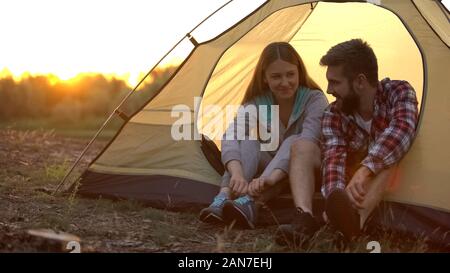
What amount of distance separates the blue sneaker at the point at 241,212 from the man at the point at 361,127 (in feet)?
1.09

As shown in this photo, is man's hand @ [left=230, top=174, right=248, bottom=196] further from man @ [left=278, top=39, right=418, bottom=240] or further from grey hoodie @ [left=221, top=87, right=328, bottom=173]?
man @ [left=278, top=39, right=418, bottom=240]

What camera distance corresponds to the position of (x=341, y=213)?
3.19 metres

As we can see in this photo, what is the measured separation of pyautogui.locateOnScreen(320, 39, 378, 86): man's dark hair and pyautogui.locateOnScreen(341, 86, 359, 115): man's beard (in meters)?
0.09

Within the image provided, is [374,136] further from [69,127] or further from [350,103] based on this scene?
[69,127]

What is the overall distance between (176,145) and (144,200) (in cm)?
44

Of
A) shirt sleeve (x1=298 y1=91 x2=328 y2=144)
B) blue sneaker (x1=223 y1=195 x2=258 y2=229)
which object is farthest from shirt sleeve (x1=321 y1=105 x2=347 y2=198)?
blue sneaker (x1=223 y1=195 x2=258 y2=229)

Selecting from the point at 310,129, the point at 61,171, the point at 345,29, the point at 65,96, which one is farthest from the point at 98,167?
the point at 65,96

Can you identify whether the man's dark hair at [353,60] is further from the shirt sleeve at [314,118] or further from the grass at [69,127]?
the grass at [69,127]

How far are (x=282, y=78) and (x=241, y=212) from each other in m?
0.98

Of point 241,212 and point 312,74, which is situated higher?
point 312,74

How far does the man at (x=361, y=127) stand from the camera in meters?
3.45

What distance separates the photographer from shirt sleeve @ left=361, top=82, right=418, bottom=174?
3.44 metres

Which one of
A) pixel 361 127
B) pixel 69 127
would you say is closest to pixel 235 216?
pixel 361 127

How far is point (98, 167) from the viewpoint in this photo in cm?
476
